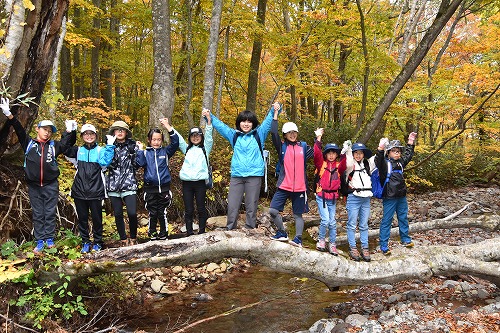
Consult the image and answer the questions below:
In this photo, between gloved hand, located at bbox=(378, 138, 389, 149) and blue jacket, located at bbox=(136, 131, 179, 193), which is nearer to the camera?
blue jacket, located at bbox=(136, 131, 179, 193)

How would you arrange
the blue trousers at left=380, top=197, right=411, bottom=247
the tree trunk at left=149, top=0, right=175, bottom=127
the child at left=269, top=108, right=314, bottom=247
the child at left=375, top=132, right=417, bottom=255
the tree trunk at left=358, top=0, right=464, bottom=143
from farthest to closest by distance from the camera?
the tree trunk at left=149, top=0, right=175, bottom=127 → the tree trunk at left=358, top=0, right=464, bottom=143 → the blue trousers at left=380, top=197, right=411, bottom=247 → the child at left=375, top=132, right=417, bottom=255 → the child at left=269, top=108, right=314, bottom=247

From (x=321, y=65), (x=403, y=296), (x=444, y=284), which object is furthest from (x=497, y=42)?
(x=403, y=296)

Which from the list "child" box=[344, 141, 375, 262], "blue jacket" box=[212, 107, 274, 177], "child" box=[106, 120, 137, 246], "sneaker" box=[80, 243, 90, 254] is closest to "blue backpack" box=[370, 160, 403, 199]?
"child" box=[344, 141, 375, 262]

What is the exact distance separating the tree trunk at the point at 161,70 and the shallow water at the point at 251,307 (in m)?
4.30

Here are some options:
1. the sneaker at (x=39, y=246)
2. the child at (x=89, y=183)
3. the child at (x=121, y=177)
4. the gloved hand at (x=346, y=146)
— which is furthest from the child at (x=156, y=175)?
the gloved hand at (x=346, y=146)

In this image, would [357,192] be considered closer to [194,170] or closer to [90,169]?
[194,170]

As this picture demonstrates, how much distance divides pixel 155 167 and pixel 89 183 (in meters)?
0.99

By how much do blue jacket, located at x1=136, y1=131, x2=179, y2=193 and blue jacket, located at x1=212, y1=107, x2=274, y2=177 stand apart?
1011 millimetres

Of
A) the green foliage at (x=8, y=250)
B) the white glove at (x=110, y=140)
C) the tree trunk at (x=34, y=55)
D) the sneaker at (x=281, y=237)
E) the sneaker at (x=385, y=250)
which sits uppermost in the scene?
the tree trunk at (x=34, y=55)

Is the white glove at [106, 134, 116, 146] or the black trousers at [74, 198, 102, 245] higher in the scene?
the white glove at [106, 134, 116, 146]

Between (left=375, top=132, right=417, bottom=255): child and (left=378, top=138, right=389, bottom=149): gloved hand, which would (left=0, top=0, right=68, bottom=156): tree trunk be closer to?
(left=378, top=138, right=389, bottom=149): gloved hand

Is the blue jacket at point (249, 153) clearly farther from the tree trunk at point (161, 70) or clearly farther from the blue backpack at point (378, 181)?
the tree trunk at point (161, 70)

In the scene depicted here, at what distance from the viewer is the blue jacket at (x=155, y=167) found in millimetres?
5516

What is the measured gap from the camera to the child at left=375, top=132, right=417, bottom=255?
5.81 metres
